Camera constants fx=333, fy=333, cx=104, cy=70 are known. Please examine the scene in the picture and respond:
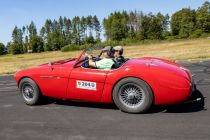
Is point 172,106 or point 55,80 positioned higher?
point 55,80

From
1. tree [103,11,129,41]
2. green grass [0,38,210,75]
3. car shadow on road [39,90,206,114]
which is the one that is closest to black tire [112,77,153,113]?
car shadow on road [39,90,206,114]

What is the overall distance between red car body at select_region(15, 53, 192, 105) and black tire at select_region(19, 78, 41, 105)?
0.09m

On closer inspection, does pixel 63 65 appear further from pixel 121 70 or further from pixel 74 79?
pixel 121 70

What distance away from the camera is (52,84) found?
6809mm

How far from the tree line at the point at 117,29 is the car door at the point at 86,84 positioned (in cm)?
6117

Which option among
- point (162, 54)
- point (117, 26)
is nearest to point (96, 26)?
point (117, 26)

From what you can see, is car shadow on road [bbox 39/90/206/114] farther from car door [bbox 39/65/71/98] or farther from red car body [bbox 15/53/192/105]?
car door [bbox 39/65/71/98]

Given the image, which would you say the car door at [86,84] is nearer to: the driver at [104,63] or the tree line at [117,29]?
the driver at [104,63]

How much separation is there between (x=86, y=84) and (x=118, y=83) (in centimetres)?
66

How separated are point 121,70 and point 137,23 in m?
107

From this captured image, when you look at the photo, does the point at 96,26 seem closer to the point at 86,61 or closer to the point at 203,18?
the point at 203,18

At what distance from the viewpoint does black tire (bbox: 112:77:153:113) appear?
19.2 ft

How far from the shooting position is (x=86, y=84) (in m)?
6.34

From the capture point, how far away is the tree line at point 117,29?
82.9 metres
